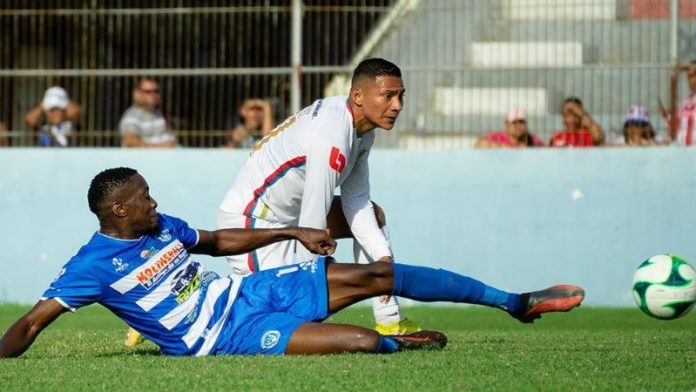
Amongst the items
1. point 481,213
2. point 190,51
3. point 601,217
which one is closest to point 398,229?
point 481,213

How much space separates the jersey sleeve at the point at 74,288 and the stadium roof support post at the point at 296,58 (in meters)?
8.29

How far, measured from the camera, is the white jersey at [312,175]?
913cm

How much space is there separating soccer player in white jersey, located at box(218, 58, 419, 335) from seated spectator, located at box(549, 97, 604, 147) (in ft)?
20.9

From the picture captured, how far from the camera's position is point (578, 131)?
16.2 m

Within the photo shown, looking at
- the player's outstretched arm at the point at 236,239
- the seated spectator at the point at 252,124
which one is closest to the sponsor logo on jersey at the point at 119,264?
the player's outstretched arm at the point at 236,239

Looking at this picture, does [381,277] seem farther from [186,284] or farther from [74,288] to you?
[74,288]

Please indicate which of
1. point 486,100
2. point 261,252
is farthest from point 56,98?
point 261,252

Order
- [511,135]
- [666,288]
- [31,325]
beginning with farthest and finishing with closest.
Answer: [511,135] → [666,288] → [31,325]

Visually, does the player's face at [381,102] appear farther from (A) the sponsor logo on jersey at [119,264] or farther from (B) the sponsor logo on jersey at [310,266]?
(A) the sponsor logo on jersey at [119,264]

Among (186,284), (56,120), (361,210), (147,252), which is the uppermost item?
(56,120)

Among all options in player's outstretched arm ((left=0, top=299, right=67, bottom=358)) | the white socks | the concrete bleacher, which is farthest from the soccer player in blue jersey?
the concrete bleacher

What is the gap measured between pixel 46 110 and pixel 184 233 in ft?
30.8

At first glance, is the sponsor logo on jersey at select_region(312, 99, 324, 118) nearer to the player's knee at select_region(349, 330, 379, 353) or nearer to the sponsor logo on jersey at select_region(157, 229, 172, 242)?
the sponsor logo on jersey at select_region(157, 229, 172, 242)

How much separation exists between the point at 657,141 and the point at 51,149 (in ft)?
24.4
